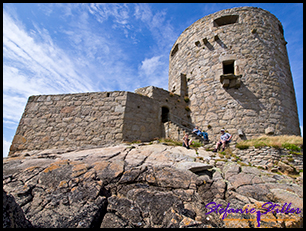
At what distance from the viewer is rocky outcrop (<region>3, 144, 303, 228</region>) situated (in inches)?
119

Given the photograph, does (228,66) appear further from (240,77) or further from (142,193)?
(142,193)

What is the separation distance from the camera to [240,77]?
9742 millimetres

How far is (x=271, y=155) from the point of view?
6.49m

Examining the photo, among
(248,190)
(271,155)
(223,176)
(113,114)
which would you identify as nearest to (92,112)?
(113,114)

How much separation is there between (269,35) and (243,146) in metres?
8.31

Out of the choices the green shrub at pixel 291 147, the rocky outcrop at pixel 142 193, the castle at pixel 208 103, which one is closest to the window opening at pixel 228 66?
the castle at pixel 208 103

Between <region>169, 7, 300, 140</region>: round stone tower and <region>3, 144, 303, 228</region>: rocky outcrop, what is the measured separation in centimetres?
501

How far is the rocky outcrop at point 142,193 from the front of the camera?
9.89 ft

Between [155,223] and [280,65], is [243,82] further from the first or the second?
[155,223]

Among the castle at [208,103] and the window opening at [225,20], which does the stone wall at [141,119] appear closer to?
the castle at [208,103]

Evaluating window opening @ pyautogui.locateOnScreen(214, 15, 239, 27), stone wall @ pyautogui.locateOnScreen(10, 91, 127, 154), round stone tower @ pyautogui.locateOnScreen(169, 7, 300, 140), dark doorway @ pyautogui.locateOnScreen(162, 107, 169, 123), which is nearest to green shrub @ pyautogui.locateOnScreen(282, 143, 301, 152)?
round stone tower @ pyautogui.locateOnScreen(169, 7, 300, 140)

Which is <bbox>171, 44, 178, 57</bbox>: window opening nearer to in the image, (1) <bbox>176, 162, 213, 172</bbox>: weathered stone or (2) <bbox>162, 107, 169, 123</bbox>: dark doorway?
(2) <bbox>162, 107, 169, 123</bbox>: dark doorway

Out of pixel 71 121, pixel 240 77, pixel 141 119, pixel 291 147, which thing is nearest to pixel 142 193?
pixel 141 119

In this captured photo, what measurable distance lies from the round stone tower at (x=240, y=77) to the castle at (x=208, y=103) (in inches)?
1.8
